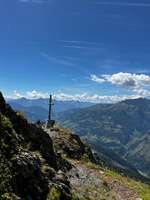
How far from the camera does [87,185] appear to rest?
3812 centimetres

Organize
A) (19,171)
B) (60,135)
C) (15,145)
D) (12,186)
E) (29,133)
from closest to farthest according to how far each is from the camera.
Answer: (12,186) → (19,171) → (15,145) → (29,133) → (60,135)

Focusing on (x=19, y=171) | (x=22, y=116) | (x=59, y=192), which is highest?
(x=22, y=116)

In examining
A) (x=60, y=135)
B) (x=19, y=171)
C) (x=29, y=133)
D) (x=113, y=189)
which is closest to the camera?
(x=19, y=171)

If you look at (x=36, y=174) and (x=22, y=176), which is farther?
(x=36, y=174)

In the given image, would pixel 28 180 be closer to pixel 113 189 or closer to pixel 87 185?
pixel 87 185

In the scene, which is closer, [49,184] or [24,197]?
[24,197]

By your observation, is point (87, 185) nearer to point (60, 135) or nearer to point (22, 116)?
point (22, 116)

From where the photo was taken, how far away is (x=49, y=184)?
85.9ft

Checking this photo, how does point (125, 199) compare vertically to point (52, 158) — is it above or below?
below

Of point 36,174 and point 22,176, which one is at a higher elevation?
point 22,176

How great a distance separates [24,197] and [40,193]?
238cm

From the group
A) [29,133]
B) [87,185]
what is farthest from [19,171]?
[87,185]

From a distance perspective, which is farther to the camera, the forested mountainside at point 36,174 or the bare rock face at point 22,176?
the forested mountainside at point 36,174

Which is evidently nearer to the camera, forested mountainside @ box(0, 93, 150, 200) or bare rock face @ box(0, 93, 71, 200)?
bare rock face @ box(0, 93, 71, 200)
